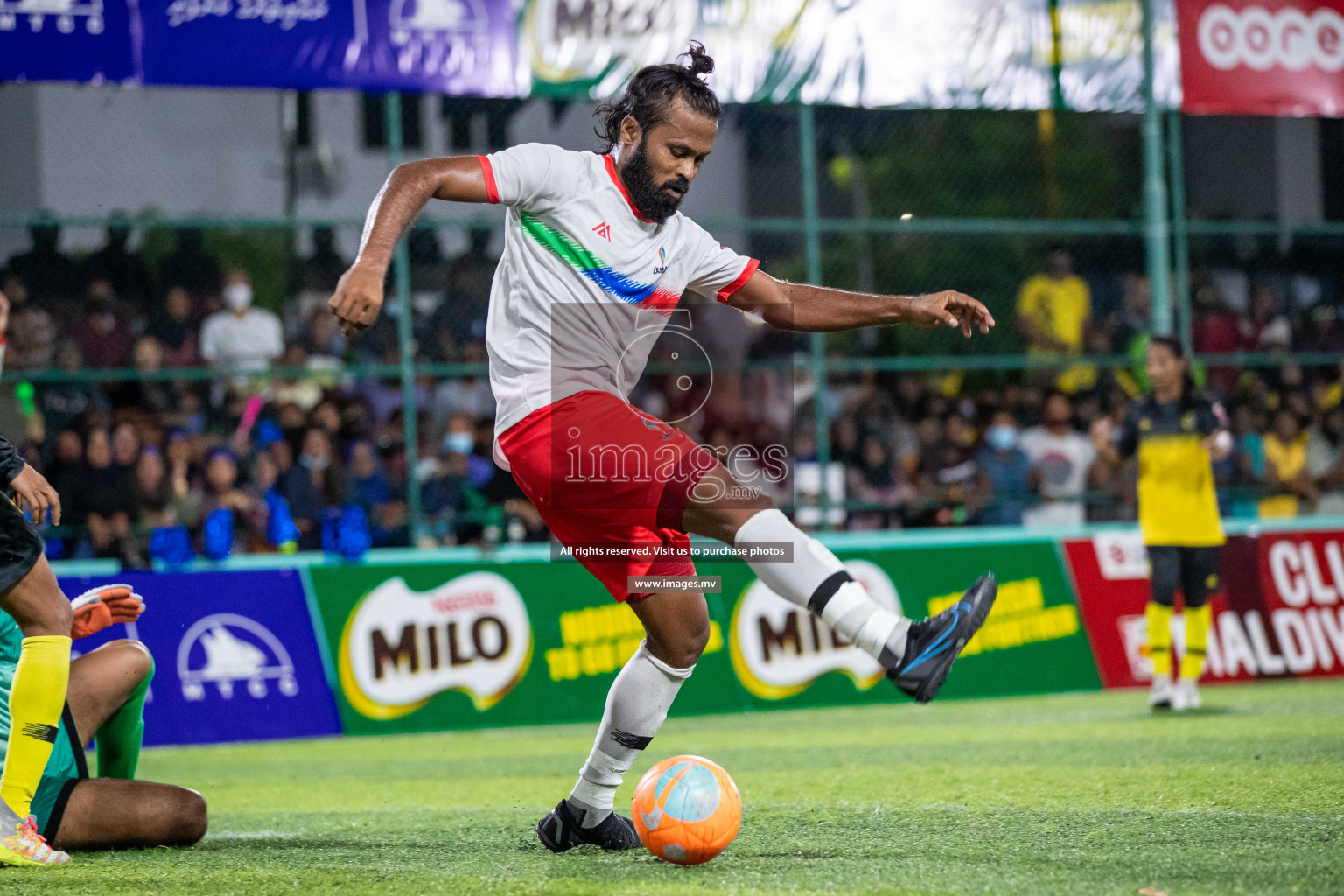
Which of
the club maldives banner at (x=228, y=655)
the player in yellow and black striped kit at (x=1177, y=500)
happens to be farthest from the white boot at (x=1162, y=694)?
the club maldives banner at (x=228, y=655)

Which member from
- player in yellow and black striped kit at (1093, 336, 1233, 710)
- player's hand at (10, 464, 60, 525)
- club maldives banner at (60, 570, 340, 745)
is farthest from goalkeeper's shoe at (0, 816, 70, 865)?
player in yellow and black striped kit at (1093, 336, 1233, 710)

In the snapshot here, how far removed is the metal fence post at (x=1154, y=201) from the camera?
11.3 m

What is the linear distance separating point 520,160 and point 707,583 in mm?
1701

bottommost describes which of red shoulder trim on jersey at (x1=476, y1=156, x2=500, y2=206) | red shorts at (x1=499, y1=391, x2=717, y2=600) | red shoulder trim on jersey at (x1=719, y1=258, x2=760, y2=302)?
red shorts at (x1=499, y1=391, x2=717, y2=600)

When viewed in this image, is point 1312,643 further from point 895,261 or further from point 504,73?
Result: point 895,261

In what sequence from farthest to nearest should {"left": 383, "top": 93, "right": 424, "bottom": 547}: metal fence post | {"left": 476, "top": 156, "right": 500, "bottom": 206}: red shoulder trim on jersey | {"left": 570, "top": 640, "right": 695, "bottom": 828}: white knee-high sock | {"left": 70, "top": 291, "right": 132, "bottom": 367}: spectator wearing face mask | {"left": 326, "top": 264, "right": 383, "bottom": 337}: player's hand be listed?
{"left": 70, "top": 291, "right": 132, "bottom": 367}: spectator wearing face mask < {"left": 383, "top": 93, "right": 424, "bottom": 547}: metal fence post < {"left": 570, "top": 640, "right": 695, "bottom": 828}: white knee-high sock < {"left": 476, "top": 156, "right": 500, "bottom": 206}: red shoulder trim on jersey < {"left": 326, "top": 264, "right": 383, "bottom": 337}: player's hand

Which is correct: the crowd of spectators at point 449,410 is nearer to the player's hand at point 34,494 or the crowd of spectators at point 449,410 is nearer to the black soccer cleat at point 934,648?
the player's hand at point 34,494

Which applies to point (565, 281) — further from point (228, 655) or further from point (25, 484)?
point (228, 655)

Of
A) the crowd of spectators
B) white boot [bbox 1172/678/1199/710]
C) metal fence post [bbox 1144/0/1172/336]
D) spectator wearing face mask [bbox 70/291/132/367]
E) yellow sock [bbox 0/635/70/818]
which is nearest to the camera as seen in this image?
yellow sock [bbox 0/635/70/818]

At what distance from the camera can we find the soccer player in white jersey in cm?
391

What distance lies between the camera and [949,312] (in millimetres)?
4504

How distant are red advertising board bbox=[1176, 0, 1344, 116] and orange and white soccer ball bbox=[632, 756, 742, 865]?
9.64m

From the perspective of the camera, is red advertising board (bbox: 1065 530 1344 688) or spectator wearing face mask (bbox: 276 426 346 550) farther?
red advertising board (bbox: 1065 530 1344 688)

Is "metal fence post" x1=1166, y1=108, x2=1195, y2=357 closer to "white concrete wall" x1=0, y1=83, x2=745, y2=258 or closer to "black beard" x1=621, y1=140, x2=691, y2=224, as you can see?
"white concrete wall" x1=0, y1=83, x2=745, y2=258
